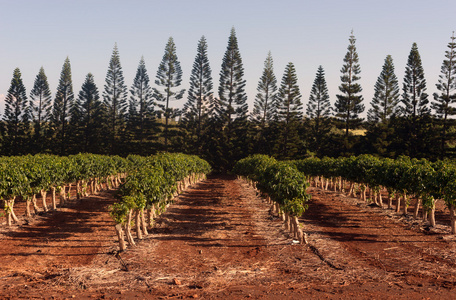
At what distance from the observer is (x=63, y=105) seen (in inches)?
2911

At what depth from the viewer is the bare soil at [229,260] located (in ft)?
30.1

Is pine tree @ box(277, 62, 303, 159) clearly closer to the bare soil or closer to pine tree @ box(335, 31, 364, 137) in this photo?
pine tree @ box(335, 31, 364, 137)

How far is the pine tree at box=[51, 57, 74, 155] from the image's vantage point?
72562mm

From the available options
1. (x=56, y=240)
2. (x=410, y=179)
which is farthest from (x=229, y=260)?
(x=410, y=179)

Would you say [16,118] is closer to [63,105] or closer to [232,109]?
[63,105]

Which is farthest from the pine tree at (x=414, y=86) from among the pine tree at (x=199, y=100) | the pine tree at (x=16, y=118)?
the pine tree at (x=16, y=118)

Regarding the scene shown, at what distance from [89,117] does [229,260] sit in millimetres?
71684

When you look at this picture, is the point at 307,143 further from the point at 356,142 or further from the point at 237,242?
the point at 237,242

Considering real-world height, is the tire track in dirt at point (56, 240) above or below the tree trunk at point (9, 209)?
below

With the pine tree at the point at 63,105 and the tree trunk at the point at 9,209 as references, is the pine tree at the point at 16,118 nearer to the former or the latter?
the pine tree at the point at 63,105

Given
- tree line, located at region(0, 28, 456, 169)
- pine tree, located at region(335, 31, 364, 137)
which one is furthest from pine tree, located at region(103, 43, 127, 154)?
pine tree, located at region(335, 31, 364, 137)

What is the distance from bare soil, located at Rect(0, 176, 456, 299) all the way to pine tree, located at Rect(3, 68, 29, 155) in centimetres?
5998

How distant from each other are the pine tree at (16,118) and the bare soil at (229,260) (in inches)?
2361

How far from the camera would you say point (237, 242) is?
569 inches
